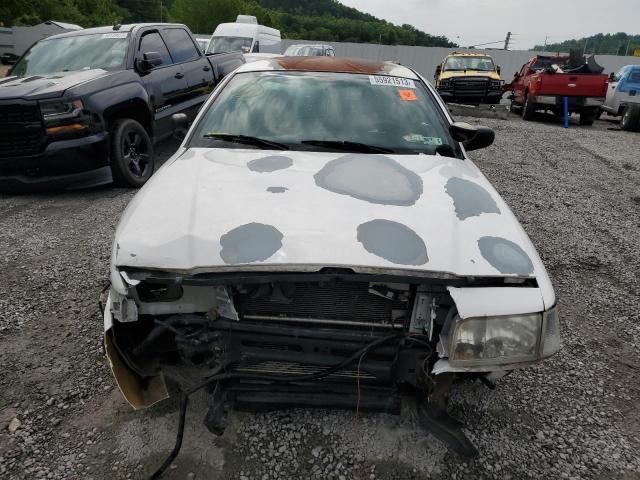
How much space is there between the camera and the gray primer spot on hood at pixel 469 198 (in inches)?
92.4

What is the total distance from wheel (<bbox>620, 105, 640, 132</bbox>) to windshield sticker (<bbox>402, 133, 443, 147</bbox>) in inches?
454

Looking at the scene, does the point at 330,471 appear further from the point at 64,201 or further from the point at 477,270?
the point at 64,201

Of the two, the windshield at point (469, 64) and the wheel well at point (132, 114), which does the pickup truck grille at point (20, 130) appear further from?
the windshield at point (469, 64)

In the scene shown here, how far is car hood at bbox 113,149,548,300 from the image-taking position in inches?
75.9

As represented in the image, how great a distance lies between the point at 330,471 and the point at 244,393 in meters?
0.52

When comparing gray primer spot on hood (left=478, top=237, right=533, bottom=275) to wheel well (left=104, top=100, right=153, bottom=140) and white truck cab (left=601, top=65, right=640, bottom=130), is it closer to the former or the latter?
wheel well (left=104, top=100, right=153, bottom=140)

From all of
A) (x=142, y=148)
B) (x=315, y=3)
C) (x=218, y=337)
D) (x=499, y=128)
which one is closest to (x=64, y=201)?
(x=142, y=148)

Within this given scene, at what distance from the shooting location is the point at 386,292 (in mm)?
2021

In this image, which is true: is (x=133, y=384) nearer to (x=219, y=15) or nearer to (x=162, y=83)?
(x=162, y=83)

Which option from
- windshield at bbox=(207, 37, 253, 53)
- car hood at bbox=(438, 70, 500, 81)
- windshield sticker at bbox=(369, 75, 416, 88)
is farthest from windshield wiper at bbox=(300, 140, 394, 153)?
windshield at bbox=(207, 37, 253, 53)

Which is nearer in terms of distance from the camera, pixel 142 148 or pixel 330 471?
pixel 330 471

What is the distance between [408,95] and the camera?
11.2 ft

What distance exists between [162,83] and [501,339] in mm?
6100

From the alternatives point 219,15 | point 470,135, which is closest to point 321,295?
point 470,135
